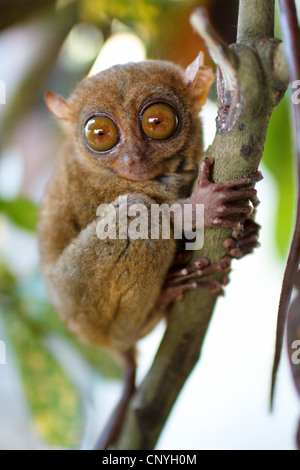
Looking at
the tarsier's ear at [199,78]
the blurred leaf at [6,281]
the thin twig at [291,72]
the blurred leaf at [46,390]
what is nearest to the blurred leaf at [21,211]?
the blurred leaf at [6,281]

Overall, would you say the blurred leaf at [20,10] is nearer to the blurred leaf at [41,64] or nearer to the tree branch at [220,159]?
the blurred leaf at [41,64]

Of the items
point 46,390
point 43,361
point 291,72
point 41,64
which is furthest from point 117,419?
point 41,64

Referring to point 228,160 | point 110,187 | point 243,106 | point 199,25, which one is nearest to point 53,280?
point 110,187

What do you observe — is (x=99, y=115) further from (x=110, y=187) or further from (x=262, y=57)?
(x=262, y=57)

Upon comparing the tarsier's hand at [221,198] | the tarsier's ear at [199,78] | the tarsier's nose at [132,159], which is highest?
the tarsier's ear at [199,78]

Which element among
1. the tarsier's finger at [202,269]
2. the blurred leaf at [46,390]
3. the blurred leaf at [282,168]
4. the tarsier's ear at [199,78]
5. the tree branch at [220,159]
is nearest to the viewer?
the tree branch at [220,159]
